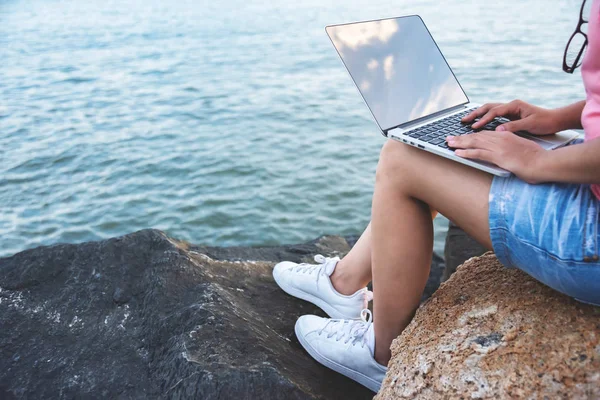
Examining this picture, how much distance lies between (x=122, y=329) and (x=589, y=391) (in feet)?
6.04

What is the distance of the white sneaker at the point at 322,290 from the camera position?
104 inches

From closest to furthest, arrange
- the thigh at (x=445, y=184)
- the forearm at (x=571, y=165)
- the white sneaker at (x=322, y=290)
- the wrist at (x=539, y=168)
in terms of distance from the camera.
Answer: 1. the forearm at (x=571, y=165)
2. the wrist at (x=539, y=168)
3. the thigh at (x=445, y=184)
4. the white sneaker at (x=322, y=290)

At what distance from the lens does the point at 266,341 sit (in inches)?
96.3

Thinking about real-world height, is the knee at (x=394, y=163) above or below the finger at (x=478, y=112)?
below

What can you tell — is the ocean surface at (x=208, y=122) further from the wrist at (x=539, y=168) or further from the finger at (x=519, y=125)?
the wrist at (x=539, y=168)

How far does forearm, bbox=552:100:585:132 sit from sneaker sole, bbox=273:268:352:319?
120 centimetres

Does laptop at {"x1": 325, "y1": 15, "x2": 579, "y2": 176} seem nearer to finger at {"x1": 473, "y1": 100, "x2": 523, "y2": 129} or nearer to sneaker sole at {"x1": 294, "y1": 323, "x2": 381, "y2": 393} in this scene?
finger at {"x1": 473, "y1": 100, "x2": 523, "y2": 129}

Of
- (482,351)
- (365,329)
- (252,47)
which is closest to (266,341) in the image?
(365,329)

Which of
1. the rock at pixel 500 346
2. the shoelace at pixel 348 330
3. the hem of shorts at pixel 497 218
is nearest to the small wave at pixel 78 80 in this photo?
the shoelace at pixel 348 330

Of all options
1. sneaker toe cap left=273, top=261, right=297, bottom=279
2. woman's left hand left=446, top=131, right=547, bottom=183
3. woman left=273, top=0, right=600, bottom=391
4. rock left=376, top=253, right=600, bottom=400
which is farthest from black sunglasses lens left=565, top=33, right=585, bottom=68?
sneaker toe cap left=273, top=261, right=297, bottom=279

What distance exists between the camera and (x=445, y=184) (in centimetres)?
184

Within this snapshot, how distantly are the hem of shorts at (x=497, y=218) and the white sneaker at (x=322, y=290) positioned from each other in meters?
0.97

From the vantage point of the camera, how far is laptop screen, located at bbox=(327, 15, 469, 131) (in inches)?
90.5

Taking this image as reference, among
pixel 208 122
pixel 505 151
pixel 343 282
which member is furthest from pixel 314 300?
pixel 208 122
